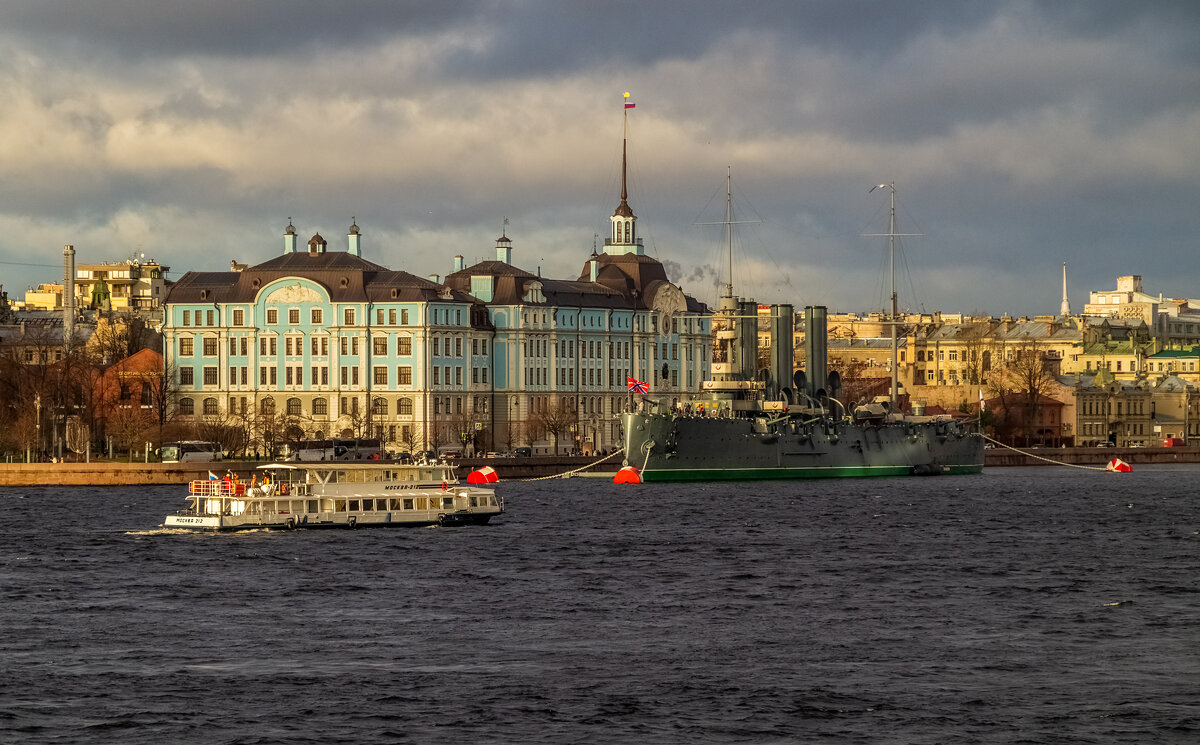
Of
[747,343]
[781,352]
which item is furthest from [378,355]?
[781,352]

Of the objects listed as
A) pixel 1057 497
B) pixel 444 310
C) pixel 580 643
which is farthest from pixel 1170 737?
pixel 444 310

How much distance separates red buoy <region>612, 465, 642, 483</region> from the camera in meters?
119

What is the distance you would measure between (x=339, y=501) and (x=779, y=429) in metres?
51.6

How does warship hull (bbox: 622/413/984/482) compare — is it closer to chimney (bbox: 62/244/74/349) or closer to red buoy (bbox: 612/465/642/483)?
red buoy (bbox: 612/465/642/483)

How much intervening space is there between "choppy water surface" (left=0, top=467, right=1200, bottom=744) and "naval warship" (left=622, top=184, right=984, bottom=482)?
37817mm

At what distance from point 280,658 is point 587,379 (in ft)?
360

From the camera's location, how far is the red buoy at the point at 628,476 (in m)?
119

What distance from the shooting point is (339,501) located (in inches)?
3029

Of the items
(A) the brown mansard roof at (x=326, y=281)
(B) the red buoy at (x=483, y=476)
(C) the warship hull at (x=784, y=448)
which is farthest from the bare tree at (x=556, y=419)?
(B) the red buoy at (x=483, y=476)

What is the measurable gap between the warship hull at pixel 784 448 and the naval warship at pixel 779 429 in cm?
6

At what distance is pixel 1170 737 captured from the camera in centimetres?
3547

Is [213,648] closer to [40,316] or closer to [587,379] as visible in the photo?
[587,379]

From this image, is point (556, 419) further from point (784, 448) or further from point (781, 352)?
point (784, 448)

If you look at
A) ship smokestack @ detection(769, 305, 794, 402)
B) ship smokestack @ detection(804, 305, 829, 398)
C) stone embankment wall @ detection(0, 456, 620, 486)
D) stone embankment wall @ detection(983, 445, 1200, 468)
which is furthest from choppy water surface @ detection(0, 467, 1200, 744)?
stone embankment wall @ detection(983, 445, 1200, 468)
